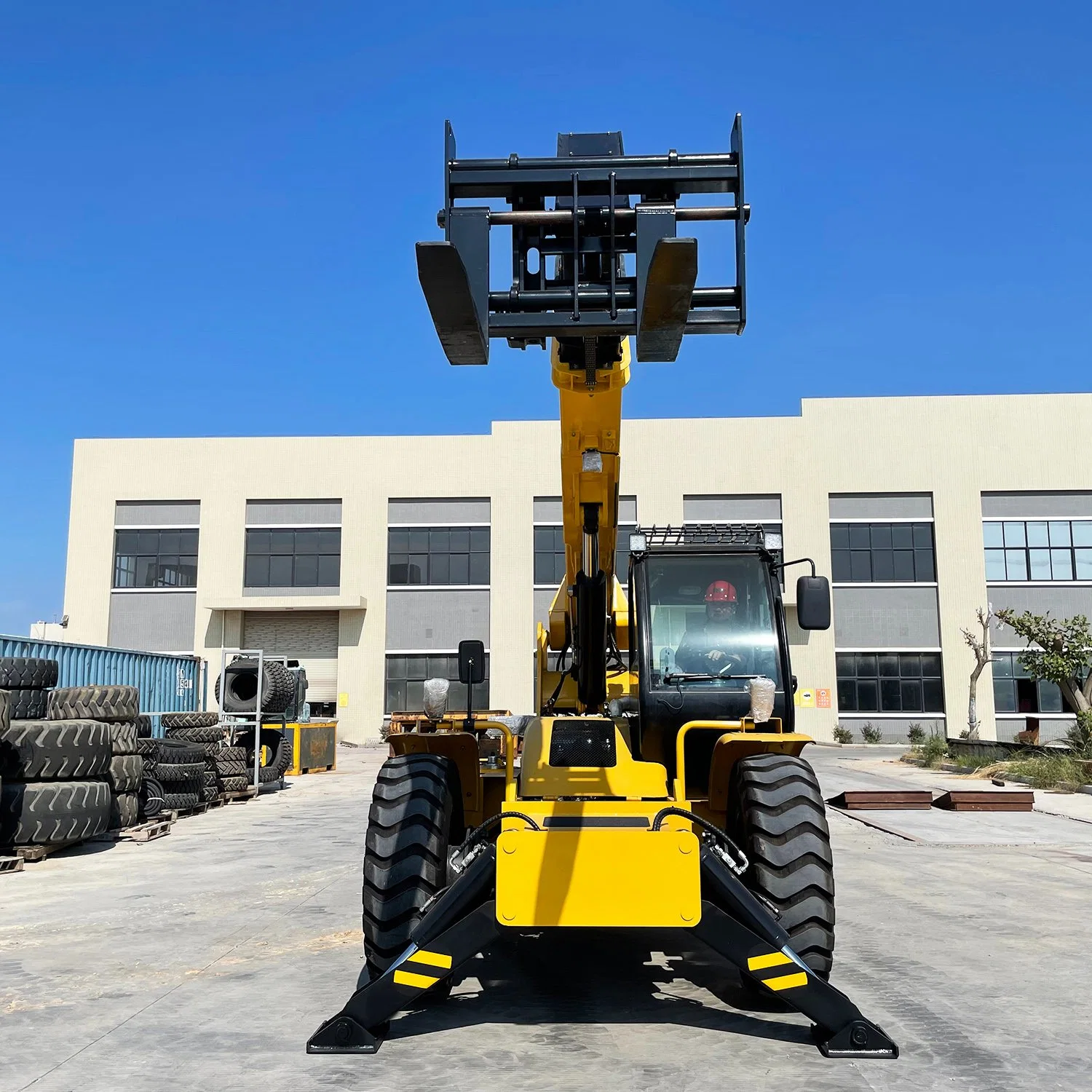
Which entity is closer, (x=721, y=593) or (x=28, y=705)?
(x=721, y=593)

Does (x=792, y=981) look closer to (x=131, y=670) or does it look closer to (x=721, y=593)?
(x=721, y=593)

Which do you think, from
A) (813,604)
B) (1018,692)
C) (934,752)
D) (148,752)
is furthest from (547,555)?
(813,604)

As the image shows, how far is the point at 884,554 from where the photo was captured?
4184cm

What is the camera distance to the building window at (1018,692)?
4041 cm

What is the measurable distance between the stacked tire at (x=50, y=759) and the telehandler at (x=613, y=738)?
6.46 meters

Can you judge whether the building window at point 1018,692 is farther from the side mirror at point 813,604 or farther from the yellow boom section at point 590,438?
the side mirror at point 813,604

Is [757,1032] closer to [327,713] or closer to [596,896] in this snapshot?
[596,896]

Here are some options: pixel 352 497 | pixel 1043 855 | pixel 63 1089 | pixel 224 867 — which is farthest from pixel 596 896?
pixel 352 497

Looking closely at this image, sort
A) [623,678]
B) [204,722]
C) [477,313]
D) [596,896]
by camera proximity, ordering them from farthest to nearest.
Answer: [204,722] → [623,678] → [596,896] → [477,313]

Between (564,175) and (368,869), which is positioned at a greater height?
(564,175)

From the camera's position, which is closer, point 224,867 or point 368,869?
point 368,869

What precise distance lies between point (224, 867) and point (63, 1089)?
7.00m

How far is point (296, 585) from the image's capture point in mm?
43031

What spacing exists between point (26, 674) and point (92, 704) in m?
1.17
